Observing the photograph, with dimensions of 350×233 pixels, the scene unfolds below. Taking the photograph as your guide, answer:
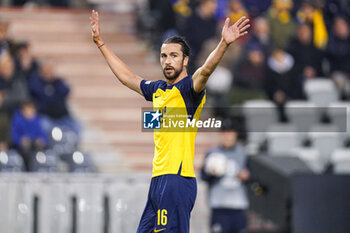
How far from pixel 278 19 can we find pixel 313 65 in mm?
1099

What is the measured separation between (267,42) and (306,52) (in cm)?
71

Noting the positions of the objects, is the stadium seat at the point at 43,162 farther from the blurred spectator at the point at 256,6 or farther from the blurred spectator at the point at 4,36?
the blurred spectator at the point at 256,6

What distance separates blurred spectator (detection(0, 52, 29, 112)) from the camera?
533 inches

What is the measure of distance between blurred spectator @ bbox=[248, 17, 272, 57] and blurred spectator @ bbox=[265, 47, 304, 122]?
0.67 ft

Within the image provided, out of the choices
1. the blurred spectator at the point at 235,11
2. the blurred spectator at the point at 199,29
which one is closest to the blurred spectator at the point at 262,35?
the blurred spectator at the point at 235,11

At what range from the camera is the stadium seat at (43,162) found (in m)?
12.0

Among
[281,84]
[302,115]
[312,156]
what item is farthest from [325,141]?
[281,84]

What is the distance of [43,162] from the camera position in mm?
12086

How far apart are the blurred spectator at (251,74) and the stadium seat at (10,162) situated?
4.16 m

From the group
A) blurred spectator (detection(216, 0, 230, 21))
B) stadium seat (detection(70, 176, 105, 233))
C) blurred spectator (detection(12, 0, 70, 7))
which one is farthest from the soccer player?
blurred spectator (detection(12, 0, 70, 7))

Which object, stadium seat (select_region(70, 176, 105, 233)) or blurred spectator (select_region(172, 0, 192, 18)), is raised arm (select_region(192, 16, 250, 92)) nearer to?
stadium seat (select_region(70, 176, 105, 233))

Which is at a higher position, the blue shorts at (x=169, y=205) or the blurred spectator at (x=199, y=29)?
the blurred spectator at (x=199, y=29)

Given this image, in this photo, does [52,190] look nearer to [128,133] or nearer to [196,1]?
[128,133]

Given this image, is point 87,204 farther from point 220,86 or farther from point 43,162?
point 220,86
